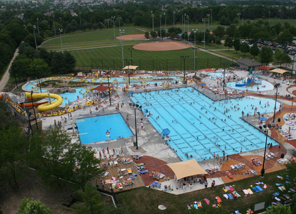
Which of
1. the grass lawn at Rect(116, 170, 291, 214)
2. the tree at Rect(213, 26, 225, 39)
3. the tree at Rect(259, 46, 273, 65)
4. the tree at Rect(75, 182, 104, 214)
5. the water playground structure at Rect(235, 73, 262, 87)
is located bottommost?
the grass lawn at Rect(116, 170, 291, 214)

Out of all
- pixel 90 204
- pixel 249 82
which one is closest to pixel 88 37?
pixel 249 82

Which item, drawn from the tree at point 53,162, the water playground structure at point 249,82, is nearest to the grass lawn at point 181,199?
the tree at point 53,162

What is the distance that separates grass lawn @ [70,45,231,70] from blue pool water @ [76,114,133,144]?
32275 millimetres

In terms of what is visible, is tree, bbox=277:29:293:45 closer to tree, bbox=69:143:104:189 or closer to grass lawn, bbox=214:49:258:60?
grass lawn, bbox=214:49:258:60

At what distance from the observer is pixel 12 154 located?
28625mm

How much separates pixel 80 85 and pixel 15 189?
3839cm

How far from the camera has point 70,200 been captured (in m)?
28.8

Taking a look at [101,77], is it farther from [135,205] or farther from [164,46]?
[135,205]

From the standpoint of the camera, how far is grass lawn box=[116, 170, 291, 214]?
27.3 metres

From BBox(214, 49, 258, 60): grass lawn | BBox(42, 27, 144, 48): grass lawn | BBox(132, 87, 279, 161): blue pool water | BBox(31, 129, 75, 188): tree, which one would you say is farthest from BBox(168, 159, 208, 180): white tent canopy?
BBox(42, 27, 144, 48): grass lawn

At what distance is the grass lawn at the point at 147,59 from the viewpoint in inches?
3140

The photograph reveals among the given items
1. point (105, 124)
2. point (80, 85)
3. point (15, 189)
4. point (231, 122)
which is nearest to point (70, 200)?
point (15, 189)

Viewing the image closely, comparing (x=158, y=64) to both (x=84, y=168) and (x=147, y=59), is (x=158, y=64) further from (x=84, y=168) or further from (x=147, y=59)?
(x=84, y=168)

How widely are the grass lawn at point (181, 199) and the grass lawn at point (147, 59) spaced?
167ft
